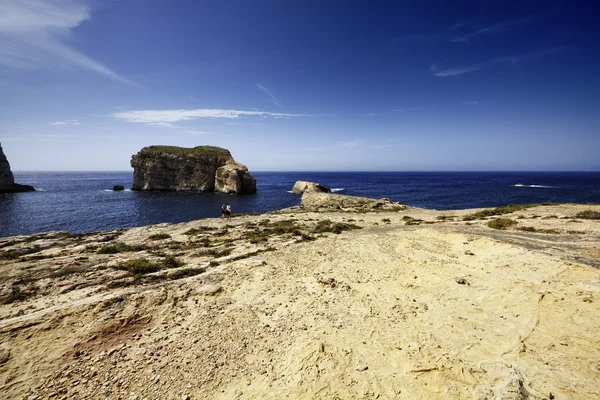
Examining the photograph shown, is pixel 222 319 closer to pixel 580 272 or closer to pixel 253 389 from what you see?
pixel 253 389

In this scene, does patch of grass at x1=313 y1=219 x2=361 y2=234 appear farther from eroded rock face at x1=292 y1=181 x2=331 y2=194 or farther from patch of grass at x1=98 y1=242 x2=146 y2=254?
eroded rock face at x1=292 y1=181 x2=331 y2=194

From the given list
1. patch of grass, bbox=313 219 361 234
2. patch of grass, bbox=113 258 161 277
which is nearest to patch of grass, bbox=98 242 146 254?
patch of grass, bbox=113 258 161 277

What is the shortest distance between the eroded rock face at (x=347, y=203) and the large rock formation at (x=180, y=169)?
41.6m

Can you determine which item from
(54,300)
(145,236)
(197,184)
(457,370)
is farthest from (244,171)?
(457,370)

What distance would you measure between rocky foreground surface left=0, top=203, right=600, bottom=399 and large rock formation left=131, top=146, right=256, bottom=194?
260 ft

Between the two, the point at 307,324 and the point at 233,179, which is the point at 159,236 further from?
the point at 233,179

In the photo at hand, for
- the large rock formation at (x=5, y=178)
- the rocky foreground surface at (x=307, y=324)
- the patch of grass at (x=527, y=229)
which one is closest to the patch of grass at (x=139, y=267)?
the rocky foreground surface at (x=307, y=324)

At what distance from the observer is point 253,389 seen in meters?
6.65

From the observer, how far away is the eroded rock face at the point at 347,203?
46.4 meters

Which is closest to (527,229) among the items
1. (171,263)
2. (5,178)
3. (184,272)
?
(184,272)

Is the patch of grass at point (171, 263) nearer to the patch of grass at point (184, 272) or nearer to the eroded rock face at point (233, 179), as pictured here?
the patch of grass at point (184, 272)

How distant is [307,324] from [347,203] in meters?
42.9

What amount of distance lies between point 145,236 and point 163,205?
48.3m

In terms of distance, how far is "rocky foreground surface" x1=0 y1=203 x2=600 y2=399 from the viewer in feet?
21.7
